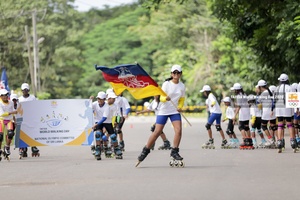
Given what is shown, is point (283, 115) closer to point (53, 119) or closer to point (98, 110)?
point (98, 110)

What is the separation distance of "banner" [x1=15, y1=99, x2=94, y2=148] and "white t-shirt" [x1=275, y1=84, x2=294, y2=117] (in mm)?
4536

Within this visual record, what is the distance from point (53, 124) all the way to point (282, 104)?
5590mm

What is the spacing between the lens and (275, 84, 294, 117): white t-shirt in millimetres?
21453

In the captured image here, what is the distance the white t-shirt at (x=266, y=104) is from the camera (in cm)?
2355

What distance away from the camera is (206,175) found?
15.3m

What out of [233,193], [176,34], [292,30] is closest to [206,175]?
[233,193]

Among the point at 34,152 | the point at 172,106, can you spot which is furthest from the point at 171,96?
the point at 34,152

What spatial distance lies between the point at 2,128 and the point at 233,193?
33.6 ft

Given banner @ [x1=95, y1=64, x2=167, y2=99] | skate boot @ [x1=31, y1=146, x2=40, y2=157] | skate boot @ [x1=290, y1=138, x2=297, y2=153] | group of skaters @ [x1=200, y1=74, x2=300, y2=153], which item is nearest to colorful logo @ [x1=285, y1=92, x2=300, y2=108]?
group of skaters @ [x1=200, y1=74, x2=300, y2=153]

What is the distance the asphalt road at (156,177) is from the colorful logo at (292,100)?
113 cm

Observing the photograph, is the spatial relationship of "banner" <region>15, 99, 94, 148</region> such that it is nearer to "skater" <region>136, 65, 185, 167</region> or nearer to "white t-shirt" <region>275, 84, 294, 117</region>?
"white t-shirt" <region>275, 84, 294, 117</region>

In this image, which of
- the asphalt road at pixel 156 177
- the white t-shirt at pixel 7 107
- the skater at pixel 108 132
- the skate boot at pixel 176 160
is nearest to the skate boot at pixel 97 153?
the skater at pixel 108 132

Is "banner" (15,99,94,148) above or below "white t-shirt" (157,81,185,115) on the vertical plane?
below

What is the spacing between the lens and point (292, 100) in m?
21.4
